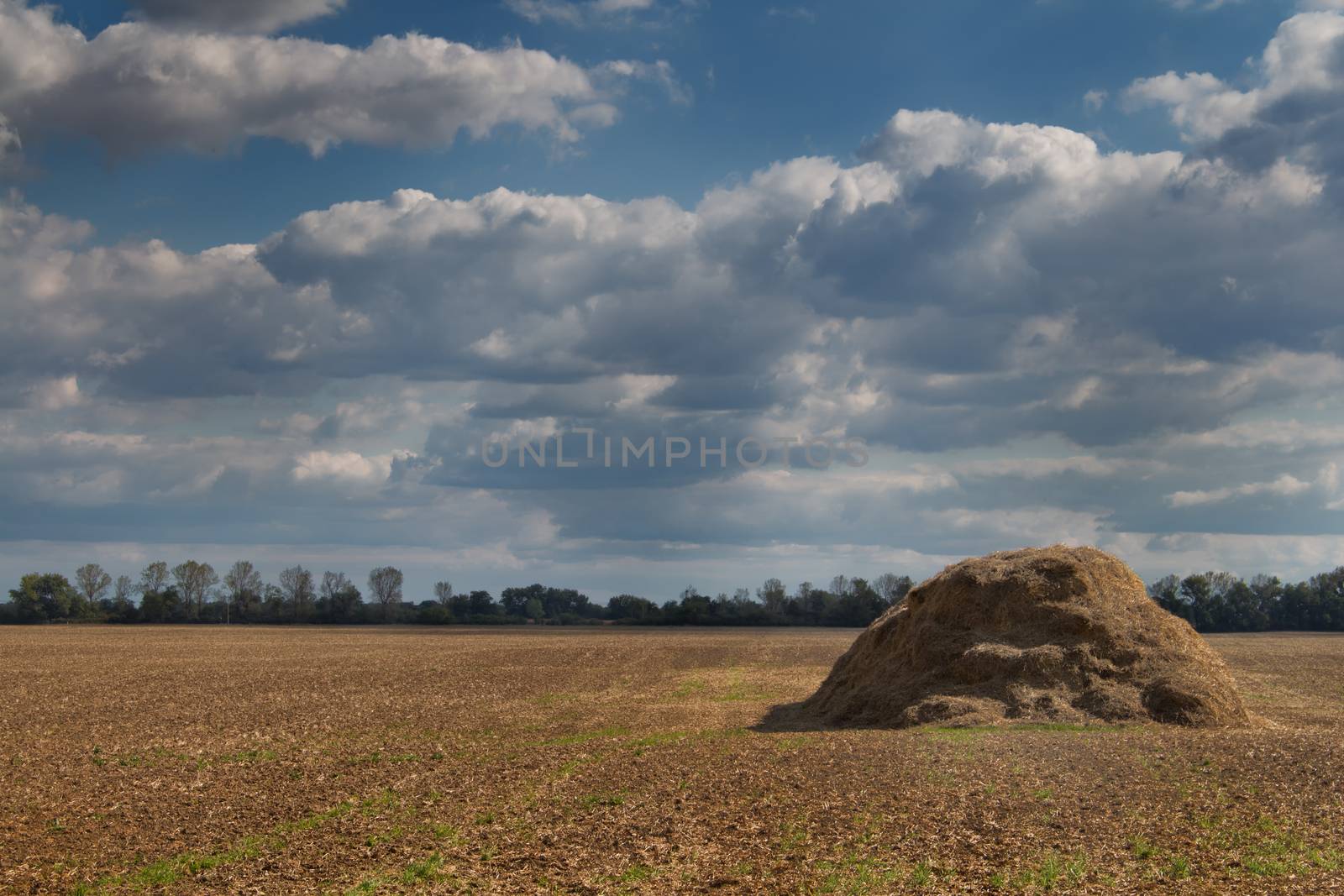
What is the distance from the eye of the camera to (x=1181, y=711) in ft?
79.2

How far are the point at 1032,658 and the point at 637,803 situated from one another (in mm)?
13815

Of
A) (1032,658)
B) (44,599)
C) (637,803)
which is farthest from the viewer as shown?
(44,599)

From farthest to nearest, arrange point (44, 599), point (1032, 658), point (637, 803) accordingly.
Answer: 1. point (44, 599)
2. point (1032, 658)
3. point (637, 803)

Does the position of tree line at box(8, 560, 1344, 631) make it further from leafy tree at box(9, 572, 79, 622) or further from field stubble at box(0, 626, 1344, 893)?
field stubble at box(0, 626, 1344, 893)

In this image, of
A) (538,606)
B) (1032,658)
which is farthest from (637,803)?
(538,606)

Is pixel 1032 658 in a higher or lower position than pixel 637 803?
higher

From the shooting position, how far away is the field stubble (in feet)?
42.5

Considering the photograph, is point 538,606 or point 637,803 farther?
point 538,606

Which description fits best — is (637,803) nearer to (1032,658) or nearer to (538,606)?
(1032,658)

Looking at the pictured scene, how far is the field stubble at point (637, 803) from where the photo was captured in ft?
42.5

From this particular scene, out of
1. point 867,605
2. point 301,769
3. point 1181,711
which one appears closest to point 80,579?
point 867,605

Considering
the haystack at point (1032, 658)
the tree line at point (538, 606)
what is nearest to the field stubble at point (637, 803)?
the haystack at point (1032, 658)

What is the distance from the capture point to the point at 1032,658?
85.3ft

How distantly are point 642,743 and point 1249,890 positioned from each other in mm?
13385
